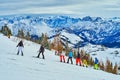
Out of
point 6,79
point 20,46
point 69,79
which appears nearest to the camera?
point 6,79

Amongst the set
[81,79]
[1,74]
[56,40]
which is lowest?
[56,40]

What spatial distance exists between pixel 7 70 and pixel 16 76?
2281 mm

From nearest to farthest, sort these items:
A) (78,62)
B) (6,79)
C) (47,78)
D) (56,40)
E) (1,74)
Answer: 1. (6,79)
2. (1,74)
3. (47,78)
4. (78,62)
5. (56,40)

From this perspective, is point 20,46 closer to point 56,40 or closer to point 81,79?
point 81,79

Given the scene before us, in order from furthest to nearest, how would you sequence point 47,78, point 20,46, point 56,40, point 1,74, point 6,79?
point 56,40 < point 20,46 < point 47,78 < point 1,74 < point 6,79

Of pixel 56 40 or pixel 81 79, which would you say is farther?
pixel 56 40

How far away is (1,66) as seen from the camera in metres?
26.1

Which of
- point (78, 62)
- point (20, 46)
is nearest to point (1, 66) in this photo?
point (20, 46)

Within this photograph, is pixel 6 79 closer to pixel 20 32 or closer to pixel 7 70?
pixel 7 70

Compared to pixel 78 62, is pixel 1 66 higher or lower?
higher

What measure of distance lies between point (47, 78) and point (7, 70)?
282 cm

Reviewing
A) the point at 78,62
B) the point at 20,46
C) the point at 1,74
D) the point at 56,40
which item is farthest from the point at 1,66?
the point at 56,40

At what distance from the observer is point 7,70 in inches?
963

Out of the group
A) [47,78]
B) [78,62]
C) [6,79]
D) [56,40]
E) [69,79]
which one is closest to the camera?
[6,79]
